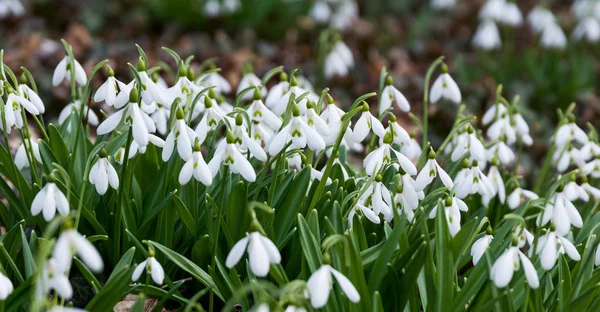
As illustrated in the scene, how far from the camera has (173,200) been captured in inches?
87.4

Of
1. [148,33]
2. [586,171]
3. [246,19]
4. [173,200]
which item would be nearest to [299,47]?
[246,19]

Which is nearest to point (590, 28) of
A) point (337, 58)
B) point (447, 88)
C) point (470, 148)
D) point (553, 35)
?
point (553, 35)

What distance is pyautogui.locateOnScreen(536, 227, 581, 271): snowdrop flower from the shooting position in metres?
1.94

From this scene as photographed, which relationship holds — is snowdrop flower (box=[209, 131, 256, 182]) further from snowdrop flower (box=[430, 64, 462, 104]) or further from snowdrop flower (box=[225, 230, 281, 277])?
snowdrop flower (box=[430, 64, 462, 104])

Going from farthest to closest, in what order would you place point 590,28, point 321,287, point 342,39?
point 342,39
point 590,28
point 321,287

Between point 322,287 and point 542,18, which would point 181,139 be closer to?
point 322,287

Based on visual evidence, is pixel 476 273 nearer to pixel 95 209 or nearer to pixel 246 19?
pixel 95 209

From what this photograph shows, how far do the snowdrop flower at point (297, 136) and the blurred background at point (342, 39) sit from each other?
7.99 ft

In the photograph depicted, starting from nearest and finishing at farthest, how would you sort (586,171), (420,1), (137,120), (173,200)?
(137,120) < (173,200) < (586,171) < (420,1)

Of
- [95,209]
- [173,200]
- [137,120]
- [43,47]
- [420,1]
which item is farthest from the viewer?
[420,1]

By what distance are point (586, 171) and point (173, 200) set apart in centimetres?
143

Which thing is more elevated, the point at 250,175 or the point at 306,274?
the point at 250,175

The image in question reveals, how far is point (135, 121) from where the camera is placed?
1.91 meters

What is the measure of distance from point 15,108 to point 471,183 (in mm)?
1308
